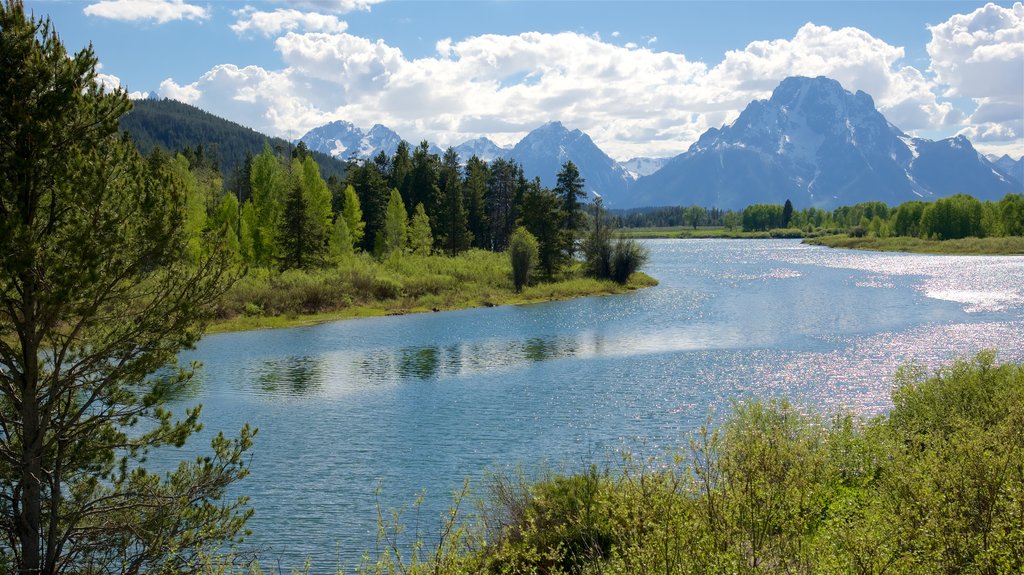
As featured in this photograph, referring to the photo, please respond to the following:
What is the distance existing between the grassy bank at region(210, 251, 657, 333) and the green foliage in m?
1.44

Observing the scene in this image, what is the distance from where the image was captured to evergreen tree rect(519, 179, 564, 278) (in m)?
98.0

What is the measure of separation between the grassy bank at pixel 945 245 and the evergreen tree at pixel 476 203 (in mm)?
98728

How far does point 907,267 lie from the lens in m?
117

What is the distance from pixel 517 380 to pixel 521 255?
5011 cm

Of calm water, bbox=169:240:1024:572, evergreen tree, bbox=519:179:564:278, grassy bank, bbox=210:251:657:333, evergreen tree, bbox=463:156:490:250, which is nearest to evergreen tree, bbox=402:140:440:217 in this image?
evergreen tree, bbox=463:156:490:250

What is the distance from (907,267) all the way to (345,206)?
89499 mm

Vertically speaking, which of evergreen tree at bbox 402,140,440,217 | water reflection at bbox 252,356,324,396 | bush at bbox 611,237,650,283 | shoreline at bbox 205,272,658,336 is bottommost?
water reflection at bbox 252,356,324,396

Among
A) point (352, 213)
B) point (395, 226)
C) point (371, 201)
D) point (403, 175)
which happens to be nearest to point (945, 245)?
point (403, 175)

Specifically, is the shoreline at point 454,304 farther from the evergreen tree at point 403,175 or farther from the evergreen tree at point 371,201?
the evergreen tree at point 403,175

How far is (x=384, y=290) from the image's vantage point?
82.6 meters

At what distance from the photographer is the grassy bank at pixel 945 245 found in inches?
5600

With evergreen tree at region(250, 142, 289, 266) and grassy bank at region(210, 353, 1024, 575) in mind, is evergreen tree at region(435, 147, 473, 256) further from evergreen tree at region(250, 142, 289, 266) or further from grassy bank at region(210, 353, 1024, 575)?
grassy bank at region(210, 353, 1024, 575)

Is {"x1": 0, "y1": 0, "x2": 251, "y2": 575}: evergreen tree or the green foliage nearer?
{"x1": 0, "y1": 0, "x2": 251, "y2": 575}: evergreen tree

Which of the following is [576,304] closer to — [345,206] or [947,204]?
[345,206]
